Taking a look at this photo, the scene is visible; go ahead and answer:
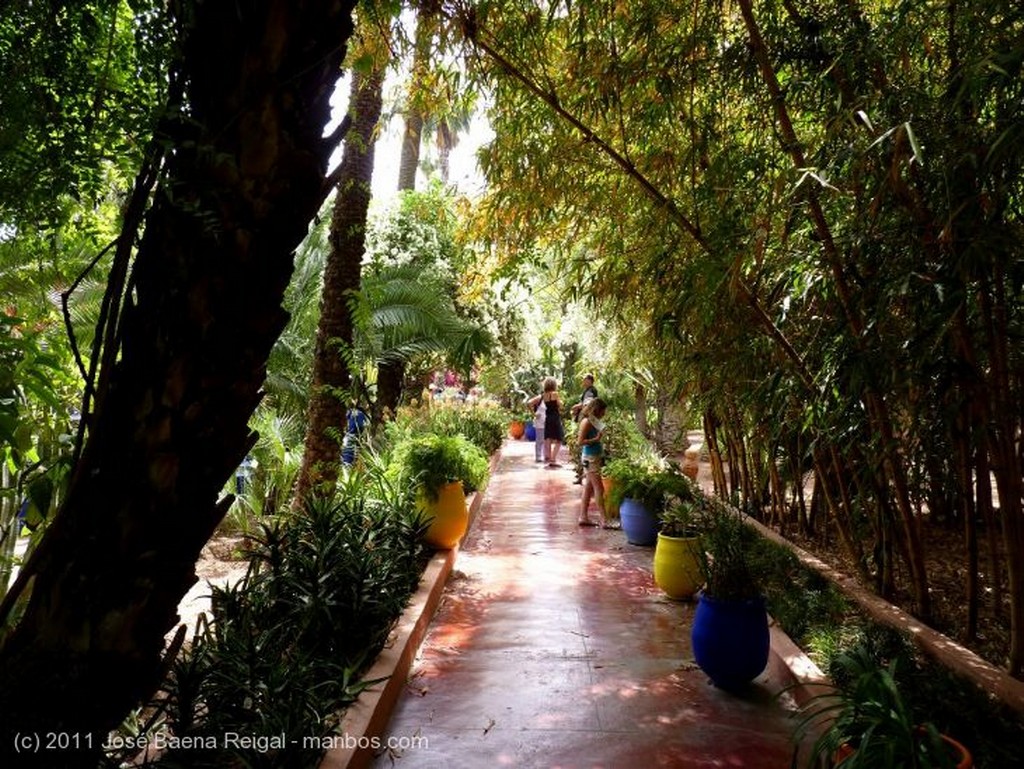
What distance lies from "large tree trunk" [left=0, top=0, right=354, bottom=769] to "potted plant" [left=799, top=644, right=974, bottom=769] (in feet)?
6.49

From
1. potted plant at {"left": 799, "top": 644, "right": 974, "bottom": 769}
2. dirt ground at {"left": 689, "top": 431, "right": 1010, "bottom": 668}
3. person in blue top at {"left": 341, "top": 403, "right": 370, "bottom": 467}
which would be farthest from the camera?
person in blue top at {"left": 341, "top": 403, "right": 370, "bottom": 467}

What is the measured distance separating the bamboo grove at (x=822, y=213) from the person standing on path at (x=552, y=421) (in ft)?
21.4

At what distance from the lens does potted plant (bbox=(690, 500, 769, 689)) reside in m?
3.80

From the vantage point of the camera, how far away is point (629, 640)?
4.65 meters

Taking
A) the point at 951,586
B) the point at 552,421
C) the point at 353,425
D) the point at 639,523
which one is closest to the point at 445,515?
the point at 639,523

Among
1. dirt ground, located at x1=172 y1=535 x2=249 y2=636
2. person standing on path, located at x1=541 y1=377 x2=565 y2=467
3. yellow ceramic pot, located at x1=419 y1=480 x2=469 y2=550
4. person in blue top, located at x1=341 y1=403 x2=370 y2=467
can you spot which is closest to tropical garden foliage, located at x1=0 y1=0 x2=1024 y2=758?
yellow ceramic pot, located at x1=419 y1=480 x2=469 y2=550

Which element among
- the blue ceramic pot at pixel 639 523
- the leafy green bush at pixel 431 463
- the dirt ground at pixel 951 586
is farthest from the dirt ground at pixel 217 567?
the dirt ground at pixel 951 586

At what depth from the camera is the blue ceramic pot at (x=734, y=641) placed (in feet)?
12.4

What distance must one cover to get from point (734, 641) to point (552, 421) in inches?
369

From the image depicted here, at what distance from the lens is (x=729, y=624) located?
12.5 feet

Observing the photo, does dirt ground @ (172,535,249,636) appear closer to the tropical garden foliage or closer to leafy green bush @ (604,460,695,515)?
the tropical garden foliage

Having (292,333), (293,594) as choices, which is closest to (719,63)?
(293,594)

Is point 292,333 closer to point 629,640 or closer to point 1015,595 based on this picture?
point 629,640

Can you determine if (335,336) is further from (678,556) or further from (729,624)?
(729,624)
